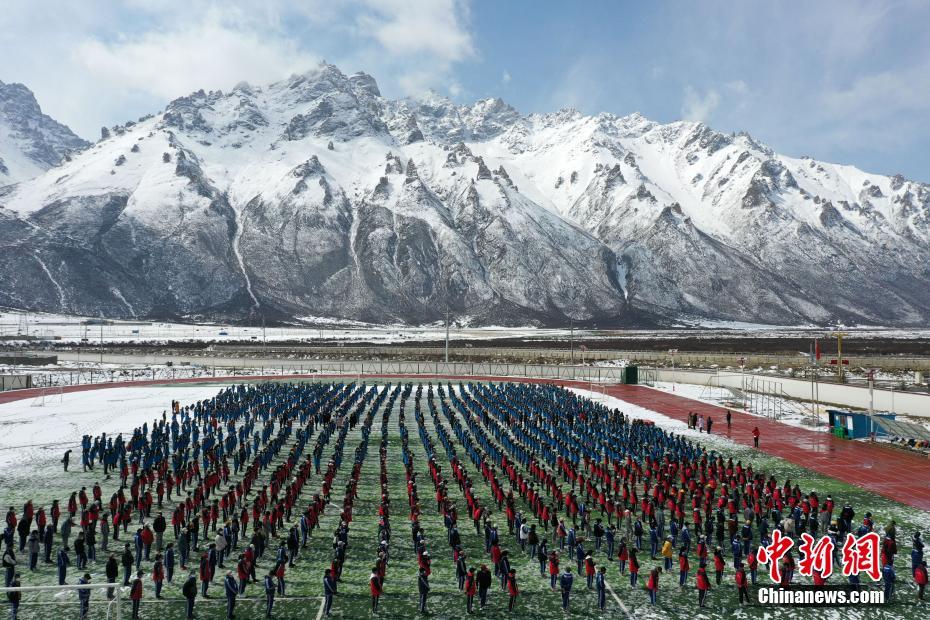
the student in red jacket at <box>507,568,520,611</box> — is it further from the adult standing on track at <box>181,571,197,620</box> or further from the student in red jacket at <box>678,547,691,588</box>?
the adult standing on track at <box>181,571,197,620</box>

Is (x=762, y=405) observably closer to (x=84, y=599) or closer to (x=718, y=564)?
(x=718, y=564)

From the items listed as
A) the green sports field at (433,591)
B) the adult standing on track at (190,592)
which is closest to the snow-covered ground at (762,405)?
the green sports field at (433,591)

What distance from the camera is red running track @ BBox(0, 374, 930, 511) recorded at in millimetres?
25812

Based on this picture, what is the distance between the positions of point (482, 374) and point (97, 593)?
55488mm

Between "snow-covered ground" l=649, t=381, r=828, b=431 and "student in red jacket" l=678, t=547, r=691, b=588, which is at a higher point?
"snow-covered ground" l=649, t=381, r=828, b=431

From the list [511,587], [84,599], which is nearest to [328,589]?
[511,587]

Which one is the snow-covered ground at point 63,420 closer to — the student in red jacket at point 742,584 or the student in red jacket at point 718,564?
the student in red jacket at point 718,564

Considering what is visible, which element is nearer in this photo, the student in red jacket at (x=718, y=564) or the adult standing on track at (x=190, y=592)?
the adult standing on track at (x=190, y=592)

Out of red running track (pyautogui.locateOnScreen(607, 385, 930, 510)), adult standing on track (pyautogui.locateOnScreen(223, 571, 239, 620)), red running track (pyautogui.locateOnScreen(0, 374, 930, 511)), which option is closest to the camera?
adult standing on track (pyautogui.locateOnScreen(223, 571, 239, 620))

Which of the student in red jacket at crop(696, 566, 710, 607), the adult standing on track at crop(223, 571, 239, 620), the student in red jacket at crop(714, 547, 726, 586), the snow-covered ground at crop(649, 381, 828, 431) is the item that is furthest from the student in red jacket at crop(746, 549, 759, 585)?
the snow-covered ground at crop(649, 381, 828, 431)

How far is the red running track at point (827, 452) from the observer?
25812 millimetres

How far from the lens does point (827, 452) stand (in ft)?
106

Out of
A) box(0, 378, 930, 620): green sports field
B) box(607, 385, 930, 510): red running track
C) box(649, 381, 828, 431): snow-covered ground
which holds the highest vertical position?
box(649, 381, 828, 431): snow-covered ground

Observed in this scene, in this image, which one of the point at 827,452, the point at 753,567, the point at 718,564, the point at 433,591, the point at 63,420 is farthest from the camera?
the point at 63,420
